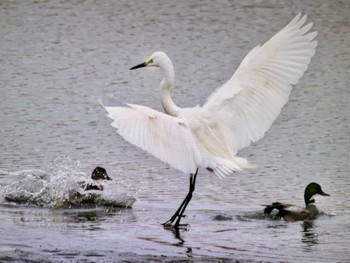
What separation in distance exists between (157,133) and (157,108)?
7205mm

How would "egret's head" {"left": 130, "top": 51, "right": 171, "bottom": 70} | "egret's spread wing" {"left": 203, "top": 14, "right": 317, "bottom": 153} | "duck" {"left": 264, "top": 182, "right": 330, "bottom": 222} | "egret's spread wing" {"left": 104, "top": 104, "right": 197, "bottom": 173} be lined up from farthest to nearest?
"duck" {"left": 264, "top": 182, "right": 330, "bottom": 222}
"egret's head" {"left": 130, "top": 51, "right": 171, "bottom": 70}
"egret's spread wing" {"left": 203, "top": 14, "right": 317, "bottom": 153}
"egret's spread wing" {"left": 104, "top": 104, "right": 197, "bottom": 173}

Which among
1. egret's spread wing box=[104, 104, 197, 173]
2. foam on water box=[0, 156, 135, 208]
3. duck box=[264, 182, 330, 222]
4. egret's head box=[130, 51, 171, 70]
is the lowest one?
duck box=[264, 182, 330, 222]

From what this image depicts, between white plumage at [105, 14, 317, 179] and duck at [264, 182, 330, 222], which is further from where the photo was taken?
duck at [264, 182, 330, 222]

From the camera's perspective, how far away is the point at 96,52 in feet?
69.2

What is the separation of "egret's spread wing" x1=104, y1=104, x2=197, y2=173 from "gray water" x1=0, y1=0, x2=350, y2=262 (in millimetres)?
766

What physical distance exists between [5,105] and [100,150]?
307 centimetres

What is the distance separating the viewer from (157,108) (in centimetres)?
1659

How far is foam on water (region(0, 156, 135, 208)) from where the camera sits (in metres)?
11.7

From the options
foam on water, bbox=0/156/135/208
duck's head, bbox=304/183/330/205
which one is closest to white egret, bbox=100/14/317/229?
foam on water, bbox=0/156/135/208

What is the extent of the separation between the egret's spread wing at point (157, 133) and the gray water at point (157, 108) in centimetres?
77

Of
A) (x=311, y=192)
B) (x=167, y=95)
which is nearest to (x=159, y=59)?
(x=167, y=95)

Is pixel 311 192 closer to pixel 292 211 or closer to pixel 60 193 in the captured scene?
pixel 292 211

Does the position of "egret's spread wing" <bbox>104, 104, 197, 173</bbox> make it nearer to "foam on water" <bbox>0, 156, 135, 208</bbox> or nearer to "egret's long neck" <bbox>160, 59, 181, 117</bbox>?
"egret's long neck" <bbox>160, 59, 181, 117</bbox>

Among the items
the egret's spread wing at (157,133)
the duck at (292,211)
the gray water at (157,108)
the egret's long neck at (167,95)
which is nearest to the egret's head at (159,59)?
the egret's long neck at (167,95)
